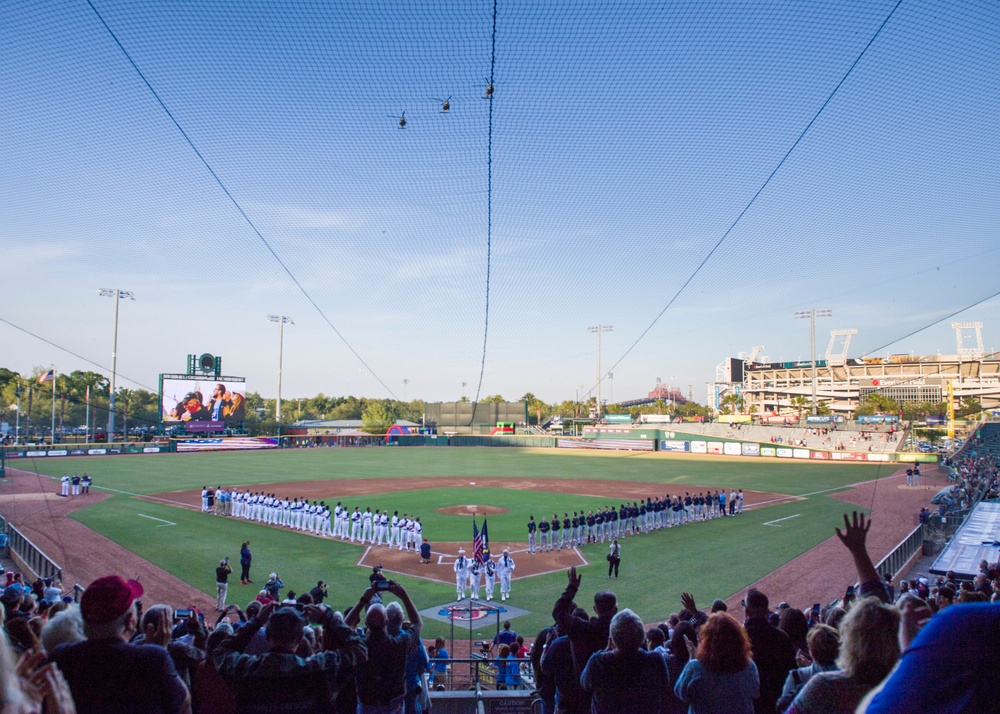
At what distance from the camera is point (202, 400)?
56.0 metres

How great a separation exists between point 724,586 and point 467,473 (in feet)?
96.7

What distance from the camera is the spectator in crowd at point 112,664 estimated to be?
2535 mm

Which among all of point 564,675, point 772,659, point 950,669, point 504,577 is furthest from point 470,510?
point 950,669

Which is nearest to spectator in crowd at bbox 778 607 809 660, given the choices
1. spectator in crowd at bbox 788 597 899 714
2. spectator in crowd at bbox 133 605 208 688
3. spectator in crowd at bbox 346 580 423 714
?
spectator in crowd at bbox 788 597 899 714

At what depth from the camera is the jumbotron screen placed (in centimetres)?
5434

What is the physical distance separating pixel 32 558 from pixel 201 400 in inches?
1712

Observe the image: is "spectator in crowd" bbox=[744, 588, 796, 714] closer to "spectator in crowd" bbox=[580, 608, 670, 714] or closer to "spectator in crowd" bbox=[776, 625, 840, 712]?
Answer: "spectator in crowd" bbox=[776, 625, 840, 712]

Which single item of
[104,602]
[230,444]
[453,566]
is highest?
[104,602]

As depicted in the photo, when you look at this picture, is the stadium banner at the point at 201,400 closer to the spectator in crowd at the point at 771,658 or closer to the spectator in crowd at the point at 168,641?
the spectator in crowd at the point at 168,641

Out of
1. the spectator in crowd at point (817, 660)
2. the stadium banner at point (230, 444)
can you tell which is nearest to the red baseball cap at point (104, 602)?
the spectator in crowd at point (817, 660)

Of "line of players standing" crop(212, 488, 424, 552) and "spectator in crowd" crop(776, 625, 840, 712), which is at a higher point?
"spectator in crowd" crop(776, 625, 840, 712)

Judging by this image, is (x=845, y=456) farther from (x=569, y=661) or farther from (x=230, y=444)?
(x=230, y=444)

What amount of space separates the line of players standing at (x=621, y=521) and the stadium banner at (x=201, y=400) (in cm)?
4294

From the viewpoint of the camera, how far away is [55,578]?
1320 cm
